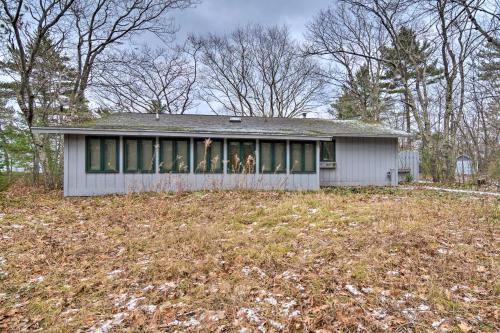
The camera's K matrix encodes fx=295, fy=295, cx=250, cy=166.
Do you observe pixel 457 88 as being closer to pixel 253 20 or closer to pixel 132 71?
pixel 253 20

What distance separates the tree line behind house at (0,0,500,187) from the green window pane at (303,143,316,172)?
15.3 feet

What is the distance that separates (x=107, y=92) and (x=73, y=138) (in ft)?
32.7

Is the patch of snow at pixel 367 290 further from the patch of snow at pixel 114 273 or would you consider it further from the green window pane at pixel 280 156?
the green window pane at pixel 280 156

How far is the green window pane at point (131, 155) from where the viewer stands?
9.33 m

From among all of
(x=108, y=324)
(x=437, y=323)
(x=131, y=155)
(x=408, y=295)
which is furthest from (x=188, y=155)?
(x=437, y=323)

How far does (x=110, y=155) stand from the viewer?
922cm

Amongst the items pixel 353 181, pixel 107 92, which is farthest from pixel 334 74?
pixel 107 92

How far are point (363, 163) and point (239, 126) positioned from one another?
5172 millimetres

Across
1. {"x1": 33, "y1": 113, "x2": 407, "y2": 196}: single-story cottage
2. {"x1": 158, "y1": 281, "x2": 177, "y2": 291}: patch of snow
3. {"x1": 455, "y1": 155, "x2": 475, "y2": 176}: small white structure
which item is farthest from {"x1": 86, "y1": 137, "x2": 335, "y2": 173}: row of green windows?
{"x1": 455, "y1": 155, "x2": 475, "y2": 176}: small white structure

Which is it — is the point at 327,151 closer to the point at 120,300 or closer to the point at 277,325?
the point at 277,325

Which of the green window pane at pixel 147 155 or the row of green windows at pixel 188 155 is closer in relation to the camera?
the row of green windows at pixel 188 155

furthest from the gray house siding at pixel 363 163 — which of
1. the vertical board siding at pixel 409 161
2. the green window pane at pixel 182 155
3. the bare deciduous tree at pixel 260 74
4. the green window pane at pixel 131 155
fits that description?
the bare deciduous tree at pixel 260 74

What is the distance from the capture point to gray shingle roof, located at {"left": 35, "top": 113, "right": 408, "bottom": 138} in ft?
30.7

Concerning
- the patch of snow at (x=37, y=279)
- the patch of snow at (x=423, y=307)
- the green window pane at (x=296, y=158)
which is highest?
the green window pane at (x=296, y=158)
